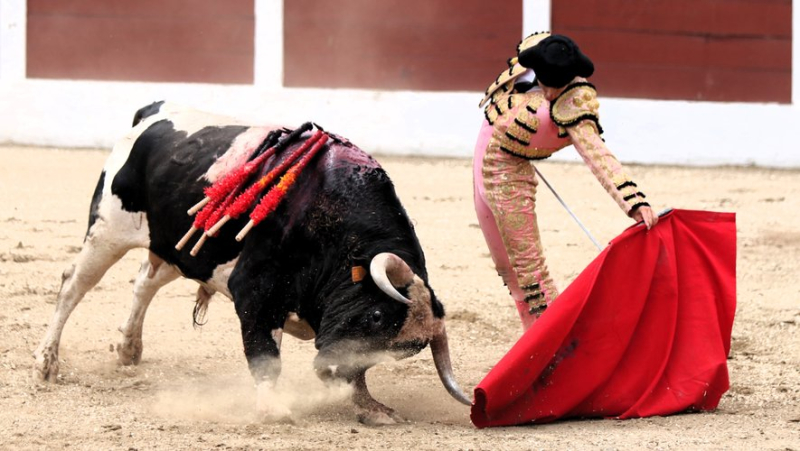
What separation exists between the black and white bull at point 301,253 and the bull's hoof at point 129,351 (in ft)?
0.87

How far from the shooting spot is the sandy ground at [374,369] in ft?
11.8

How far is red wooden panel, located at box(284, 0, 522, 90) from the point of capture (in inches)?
349

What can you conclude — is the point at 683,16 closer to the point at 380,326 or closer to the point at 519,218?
the point at 519,218

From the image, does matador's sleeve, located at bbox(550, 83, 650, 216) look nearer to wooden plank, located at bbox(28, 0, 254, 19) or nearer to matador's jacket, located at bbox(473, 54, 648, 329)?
matador's jacket, located at bbox(473, 54, 648, 329)

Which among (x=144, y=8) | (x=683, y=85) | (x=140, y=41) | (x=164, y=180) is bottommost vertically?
(x=164, y=180)

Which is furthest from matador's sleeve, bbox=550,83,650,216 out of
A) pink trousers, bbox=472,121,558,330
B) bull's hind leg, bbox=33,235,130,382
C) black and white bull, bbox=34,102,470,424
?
bull's hind leg, bbox=33,235,130,382

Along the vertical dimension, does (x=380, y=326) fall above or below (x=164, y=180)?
below

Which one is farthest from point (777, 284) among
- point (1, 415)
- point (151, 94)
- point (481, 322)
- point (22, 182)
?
point (151, 94)

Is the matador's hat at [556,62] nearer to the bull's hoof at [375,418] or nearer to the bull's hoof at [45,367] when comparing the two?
the bull's hoof at [375,418]

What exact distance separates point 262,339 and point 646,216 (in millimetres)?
1101

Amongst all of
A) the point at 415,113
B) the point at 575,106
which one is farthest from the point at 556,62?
A: the point at 415,113

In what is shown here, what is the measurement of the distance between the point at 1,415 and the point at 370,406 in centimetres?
100

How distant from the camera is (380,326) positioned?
3.63 m

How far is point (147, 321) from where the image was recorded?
5195mm
